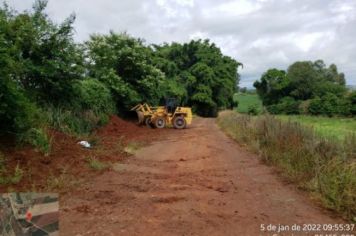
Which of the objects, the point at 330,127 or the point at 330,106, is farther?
the point at 330,106

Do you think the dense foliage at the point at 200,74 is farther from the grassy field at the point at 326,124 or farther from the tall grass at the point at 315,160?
the tall grass at the point at 315,160

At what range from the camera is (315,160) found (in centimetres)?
846

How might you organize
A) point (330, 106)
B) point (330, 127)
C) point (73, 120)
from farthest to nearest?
1. point (330, 106)
2. point (330, 127)
3. point (73, 120)

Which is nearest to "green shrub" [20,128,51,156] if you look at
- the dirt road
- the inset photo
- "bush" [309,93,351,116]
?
the dirt road

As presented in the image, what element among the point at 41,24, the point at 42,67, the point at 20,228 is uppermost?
the point at 41,24

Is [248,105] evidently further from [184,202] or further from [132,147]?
[184,202]

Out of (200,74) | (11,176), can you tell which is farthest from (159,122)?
Result: (200,74)

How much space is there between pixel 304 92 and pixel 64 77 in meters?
62.8

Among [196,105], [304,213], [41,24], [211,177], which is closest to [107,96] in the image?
[41,24]

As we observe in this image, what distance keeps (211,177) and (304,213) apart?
3.13 metres

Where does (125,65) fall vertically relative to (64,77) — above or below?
above

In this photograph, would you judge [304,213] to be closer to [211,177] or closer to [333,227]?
[333,227]

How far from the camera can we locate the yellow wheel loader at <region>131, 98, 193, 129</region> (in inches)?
949

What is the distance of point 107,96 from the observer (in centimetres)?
2144
